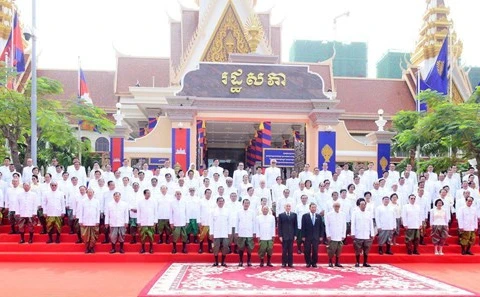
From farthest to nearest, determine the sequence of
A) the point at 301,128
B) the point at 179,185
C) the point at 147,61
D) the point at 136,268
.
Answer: the point at 147,61
the point at 301,128
the point at 179,185
the point at 136,268

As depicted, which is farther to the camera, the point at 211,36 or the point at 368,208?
the point at 211,36

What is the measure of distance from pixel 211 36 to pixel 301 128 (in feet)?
23.1

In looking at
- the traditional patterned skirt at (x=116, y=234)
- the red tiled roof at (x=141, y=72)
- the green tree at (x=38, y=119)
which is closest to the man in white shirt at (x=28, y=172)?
the green tree at (x=38, y=119)

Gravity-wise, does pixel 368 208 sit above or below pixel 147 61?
below

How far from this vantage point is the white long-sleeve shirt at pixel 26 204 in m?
11.3

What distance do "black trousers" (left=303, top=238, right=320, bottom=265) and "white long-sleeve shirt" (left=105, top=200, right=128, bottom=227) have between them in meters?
3.63

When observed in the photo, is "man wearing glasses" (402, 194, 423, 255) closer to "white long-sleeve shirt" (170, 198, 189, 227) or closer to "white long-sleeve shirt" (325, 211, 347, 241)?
"white long-sleeve shirt" (325, 211, 347, 241)

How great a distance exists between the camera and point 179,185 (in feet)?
39.8

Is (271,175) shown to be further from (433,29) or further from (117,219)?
(433,29)

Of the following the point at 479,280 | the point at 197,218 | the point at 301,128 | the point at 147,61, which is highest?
the point at 147,61

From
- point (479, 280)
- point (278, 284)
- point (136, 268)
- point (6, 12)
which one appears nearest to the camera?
point (278, 284)

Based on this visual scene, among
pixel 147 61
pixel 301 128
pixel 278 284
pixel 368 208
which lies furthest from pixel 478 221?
pixel 147 61

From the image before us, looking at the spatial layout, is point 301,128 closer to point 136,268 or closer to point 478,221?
point 478,221

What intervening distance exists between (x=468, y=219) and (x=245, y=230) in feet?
15.8
